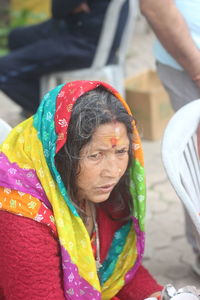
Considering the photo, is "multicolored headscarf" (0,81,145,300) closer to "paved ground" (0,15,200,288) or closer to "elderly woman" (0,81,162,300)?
"elderly woman" (0,81,162,300)

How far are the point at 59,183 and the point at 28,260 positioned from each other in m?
0.24

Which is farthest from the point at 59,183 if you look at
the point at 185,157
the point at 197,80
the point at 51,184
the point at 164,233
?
the point at 164,233

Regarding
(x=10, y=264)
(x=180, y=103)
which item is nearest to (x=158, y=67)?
(x=180, y=103)

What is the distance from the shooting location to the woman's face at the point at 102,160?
1.88 meters

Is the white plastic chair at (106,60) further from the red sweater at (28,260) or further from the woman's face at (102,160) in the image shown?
the red sweater at (28,260)

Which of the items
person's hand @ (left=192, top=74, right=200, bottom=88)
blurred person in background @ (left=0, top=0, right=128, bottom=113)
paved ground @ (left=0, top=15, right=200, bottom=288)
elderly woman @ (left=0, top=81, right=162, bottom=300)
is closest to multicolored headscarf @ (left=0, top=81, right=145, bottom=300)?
elderly woman @ (left=0, top=81, right=162, bottom=300)

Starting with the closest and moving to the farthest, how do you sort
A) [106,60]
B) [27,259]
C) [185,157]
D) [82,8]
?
[27,259], [185,157], [82,8], [106,60]

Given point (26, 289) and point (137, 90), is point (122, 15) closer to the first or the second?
point (137, 90)

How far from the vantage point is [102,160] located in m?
1.90

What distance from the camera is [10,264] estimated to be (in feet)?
6.07

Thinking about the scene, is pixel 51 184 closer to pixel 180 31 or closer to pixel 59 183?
pixel 59 183

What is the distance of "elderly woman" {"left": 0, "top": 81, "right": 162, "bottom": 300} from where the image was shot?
185 cm

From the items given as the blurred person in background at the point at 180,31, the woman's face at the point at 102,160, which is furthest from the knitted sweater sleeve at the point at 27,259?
the blurred person in background at the point at 180,31

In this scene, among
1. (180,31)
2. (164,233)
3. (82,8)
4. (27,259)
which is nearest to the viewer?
(27,259)
